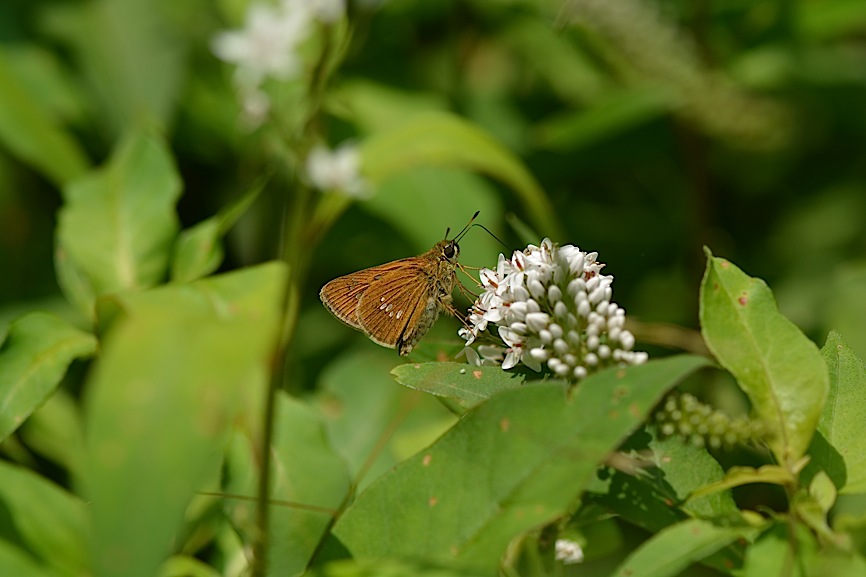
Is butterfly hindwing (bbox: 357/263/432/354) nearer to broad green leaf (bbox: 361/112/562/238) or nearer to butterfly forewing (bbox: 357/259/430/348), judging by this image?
butterfly forewing (bbox: 357/259/430/348)

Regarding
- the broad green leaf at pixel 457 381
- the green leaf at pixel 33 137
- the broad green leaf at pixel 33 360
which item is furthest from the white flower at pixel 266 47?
the broad green leaf at pixel 457 381

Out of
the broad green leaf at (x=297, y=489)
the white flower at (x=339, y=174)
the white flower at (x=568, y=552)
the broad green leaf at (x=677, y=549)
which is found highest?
the white flower at (x=339, y=174)

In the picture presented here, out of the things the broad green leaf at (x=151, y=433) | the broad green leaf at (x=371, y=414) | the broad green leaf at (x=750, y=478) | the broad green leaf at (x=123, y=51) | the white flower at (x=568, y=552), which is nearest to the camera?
the broad green leaf at (x=151, y=433)

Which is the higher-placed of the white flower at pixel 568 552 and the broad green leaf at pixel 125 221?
the broad green leaf at pixel 125 221

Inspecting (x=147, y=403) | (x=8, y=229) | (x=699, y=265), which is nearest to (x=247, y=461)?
(x=147, y=403)

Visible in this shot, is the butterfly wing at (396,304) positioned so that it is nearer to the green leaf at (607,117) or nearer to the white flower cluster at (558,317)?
the white flower cluster at (558,317)

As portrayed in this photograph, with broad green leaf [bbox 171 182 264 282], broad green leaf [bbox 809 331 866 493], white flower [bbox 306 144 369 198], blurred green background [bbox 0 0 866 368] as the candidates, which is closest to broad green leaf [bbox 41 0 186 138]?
blurred green background [bbox 0 0 866 368]
